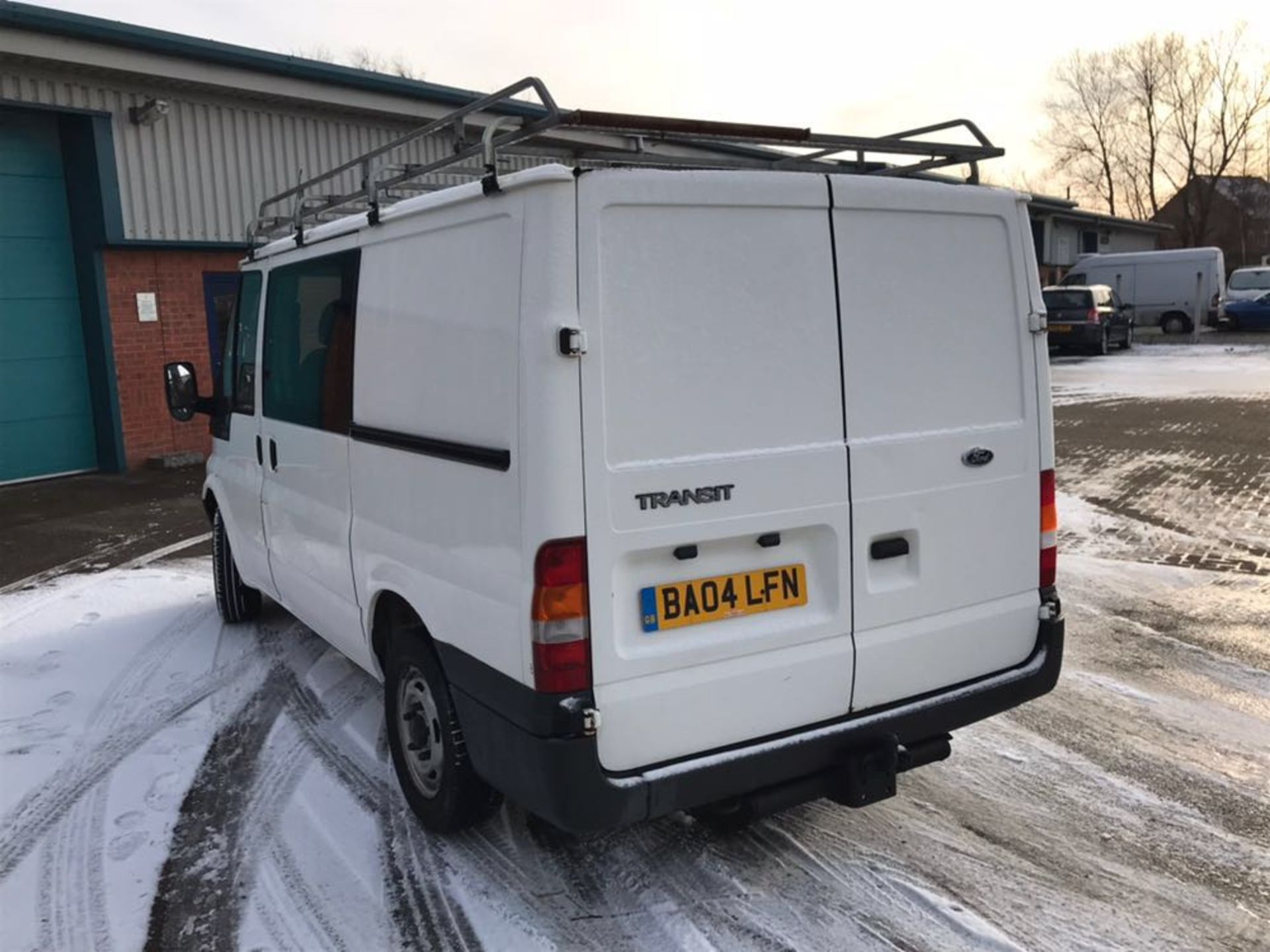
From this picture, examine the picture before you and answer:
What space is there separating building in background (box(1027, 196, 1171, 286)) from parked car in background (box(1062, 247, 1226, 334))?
199cm

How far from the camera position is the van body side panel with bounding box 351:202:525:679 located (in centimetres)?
302

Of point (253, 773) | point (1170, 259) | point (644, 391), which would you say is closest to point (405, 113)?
point (253, 773)

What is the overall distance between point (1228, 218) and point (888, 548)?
68.6 m

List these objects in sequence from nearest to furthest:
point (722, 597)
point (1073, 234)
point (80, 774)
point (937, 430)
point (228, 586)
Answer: point (722, 597), point (937, 430), point (80, 774), point (228, 586), point (1073, 234)

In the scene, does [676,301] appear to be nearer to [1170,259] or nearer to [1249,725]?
[1249,725]

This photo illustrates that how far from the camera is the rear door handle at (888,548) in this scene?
339cm

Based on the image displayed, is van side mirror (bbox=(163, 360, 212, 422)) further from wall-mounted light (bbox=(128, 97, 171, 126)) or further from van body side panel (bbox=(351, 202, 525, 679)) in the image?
wall-mounted light (bbox=(128, 97, 171, 126))

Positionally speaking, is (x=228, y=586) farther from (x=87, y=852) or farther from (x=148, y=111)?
(x=148, y=111)

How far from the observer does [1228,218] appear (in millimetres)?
61250

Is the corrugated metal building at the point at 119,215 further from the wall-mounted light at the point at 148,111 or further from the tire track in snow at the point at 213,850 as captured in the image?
the tire track in snow at the point at 213,850

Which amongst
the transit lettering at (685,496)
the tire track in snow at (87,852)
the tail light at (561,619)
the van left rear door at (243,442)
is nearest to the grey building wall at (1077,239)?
the van left rear door at (243,442)

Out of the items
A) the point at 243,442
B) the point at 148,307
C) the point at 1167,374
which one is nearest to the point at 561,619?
the point at 243,442

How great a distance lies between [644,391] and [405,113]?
12.7m

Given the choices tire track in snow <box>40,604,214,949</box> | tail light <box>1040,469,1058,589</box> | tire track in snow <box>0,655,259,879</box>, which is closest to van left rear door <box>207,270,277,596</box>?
tire track in snow <box>0,655,259,879</box>
